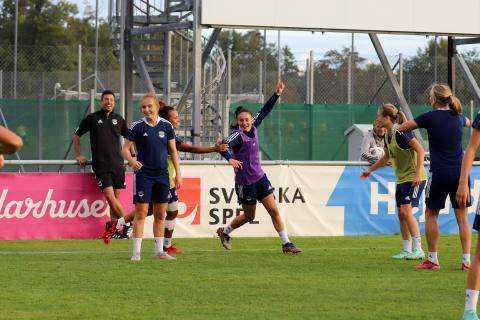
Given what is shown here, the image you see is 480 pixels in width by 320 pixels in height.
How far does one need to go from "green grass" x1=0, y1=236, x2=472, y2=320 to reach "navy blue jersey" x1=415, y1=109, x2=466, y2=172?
3.83 ft

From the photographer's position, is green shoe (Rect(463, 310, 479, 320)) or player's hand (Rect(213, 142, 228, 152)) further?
player's hand (Rect(213, 142, 228, 152))

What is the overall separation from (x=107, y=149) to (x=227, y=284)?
7.31 m

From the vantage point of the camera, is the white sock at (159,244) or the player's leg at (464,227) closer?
the player's leg at (464,227)

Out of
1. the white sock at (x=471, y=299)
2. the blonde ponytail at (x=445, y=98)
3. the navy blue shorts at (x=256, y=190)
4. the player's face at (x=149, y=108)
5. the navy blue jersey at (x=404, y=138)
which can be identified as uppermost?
the blonde ponytail at (x=445, y=98)

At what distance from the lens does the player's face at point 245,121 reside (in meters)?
15.0

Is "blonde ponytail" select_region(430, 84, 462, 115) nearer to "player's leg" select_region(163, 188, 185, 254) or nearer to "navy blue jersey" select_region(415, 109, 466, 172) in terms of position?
"navy blue jersey" select_region(415, 109, 466, 172)

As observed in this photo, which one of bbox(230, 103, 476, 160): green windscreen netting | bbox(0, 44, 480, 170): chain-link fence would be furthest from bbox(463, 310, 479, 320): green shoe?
bbox(230, 103, 476, 160): green windscreen netting

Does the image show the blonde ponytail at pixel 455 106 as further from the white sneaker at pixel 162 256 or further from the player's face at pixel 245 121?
the white sneaker at pixel 162 256

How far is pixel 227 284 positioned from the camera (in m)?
11.3

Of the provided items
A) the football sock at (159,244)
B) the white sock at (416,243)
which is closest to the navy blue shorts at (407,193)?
the white sock at (416,243)

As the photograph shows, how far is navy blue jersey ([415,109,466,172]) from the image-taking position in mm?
12625

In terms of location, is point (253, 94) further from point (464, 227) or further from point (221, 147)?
point (464, 227)

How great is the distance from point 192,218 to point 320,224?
2077 mm

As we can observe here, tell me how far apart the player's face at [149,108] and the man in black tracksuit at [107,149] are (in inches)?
161
